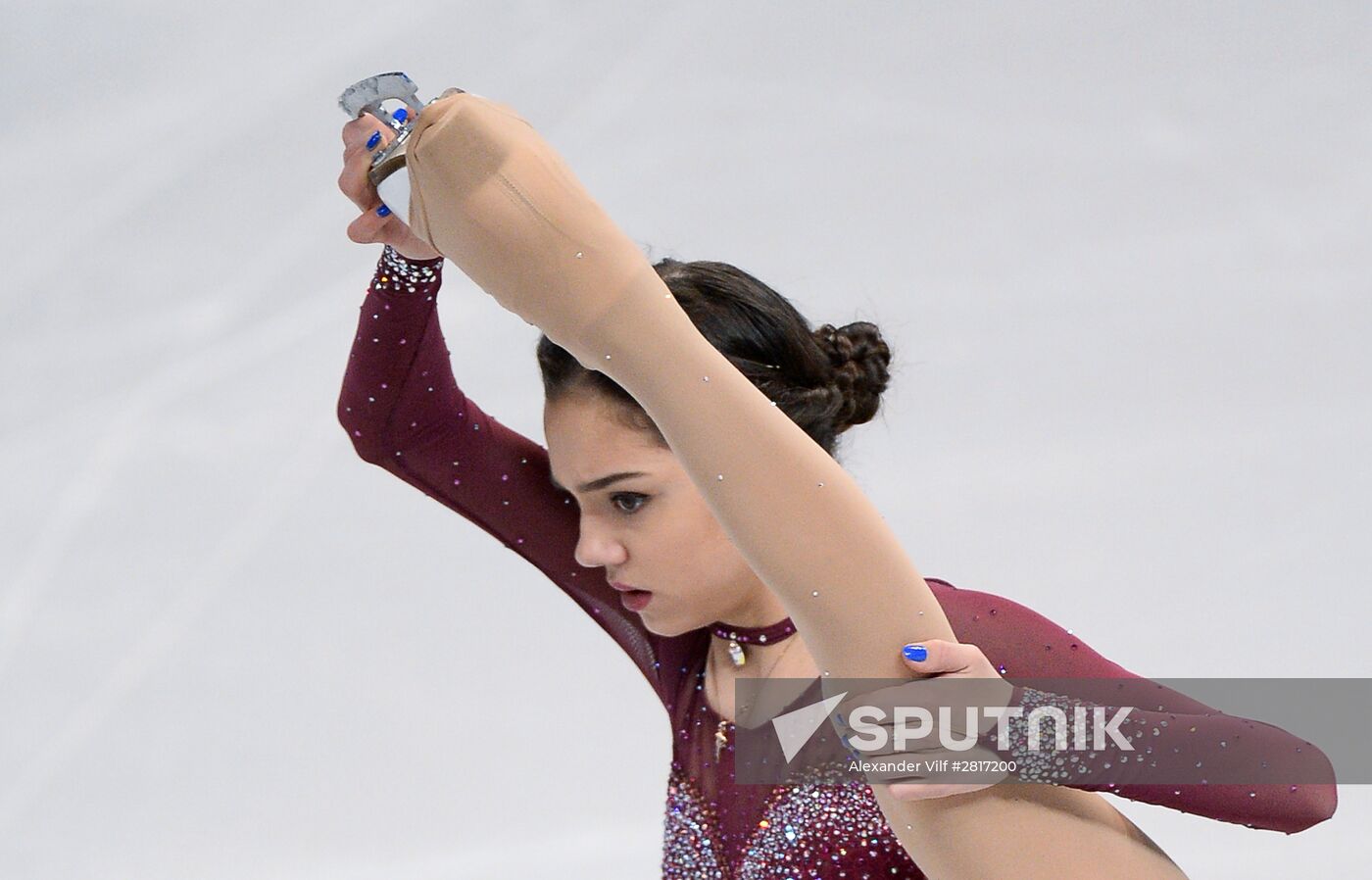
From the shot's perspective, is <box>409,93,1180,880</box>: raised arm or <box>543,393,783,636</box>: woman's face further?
<box>543,393,783,636</box>: woman's face

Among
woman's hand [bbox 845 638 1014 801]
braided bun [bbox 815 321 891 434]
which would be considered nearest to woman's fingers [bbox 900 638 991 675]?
woman's hand [bbox 845 638 1014 801]

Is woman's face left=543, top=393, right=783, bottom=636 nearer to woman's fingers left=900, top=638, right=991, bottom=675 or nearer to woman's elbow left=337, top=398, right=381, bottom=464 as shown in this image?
woman's elbow left=337, top=398, right=381, bottom=464

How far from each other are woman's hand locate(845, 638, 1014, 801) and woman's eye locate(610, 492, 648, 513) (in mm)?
351

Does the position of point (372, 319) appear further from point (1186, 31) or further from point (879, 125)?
point (1186, 31)

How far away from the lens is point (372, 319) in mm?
1338

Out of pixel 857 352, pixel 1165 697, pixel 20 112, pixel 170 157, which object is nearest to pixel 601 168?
pixel 170 157

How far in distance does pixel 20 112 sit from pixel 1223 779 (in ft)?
7.98

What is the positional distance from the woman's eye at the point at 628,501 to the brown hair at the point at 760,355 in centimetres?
5

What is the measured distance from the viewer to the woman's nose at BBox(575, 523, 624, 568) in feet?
4.05

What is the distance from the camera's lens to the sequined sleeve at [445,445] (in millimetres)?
1335

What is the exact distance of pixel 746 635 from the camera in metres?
1.34

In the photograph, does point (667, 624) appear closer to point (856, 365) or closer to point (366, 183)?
point (856, 365)

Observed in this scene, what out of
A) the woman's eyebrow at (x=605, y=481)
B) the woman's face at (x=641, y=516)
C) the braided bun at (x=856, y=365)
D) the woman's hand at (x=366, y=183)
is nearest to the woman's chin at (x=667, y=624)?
the woman's face at (x=641, y=516)

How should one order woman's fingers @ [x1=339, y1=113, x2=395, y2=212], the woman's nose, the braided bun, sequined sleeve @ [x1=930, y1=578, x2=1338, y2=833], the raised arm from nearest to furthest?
1. the raised arm
2. sequined sleeve @ [x1=930, y1=578, x2=1338, y2=833]
3. woman's fingers @ [x1=339, y1=113, x2=395, y2=212]
4. the woman's nose
5. the braided bun
